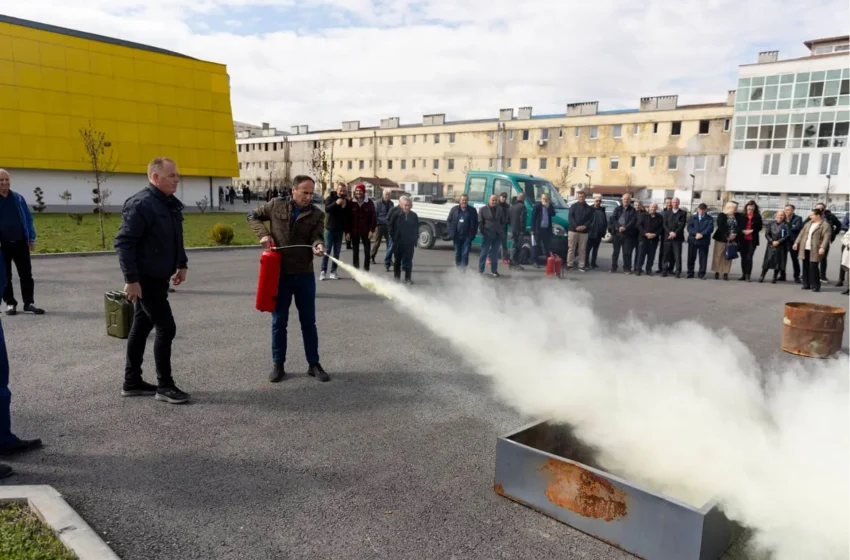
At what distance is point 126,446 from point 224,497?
115 cm

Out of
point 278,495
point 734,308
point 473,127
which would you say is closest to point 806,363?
point 734,308

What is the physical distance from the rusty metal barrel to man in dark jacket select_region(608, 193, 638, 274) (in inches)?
296

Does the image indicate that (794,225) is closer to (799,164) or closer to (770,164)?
(799,164)

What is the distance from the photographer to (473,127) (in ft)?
241

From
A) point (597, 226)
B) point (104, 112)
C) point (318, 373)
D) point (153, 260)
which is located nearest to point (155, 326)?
point (153, 260)

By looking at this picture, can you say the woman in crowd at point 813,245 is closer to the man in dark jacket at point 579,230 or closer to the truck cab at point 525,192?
the man in dark jacket at point 579,230

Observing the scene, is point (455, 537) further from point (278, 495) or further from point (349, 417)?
point (349, 417)

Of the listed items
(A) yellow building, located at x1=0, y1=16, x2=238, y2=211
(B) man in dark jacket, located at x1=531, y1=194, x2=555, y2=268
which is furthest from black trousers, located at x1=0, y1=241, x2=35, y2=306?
(A) yellow building, located at x1=0, y1=16, x2=238, y2=211

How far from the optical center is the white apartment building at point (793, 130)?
1977 inches

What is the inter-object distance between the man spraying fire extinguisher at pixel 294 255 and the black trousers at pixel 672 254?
11345mm

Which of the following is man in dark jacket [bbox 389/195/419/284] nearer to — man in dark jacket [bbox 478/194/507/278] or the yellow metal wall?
man in dark jacket [bbox 478/194/507/278]

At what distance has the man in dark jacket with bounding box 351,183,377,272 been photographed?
1180cm

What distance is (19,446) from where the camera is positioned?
400cm

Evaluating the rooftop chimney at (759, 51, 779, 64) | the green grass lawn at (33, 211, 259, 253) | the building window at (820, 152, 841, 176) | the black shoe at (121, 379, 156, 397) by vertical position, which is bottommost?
the black shoe at (121, 379, 156, 397)
